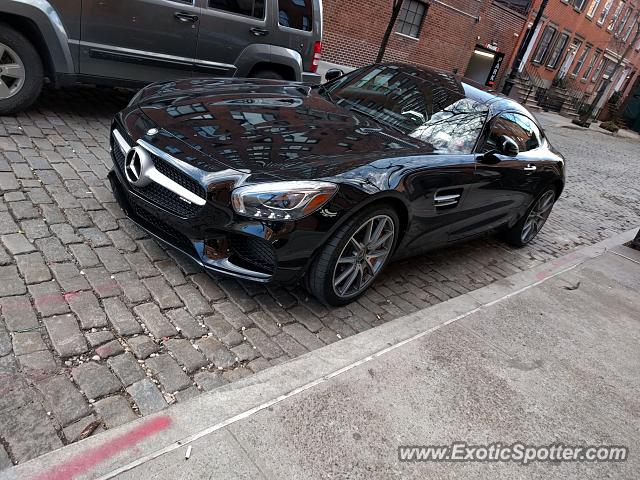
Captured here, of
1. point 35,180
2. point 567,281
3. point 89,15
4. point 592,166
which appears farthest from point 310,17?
point 592,166

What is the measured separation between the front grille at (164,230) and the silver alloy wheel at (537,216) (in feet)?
12.8

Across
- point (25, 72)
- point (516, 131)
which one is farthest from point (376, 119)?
point (25, 72)

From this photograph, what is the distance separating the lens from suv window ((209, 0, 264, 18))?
5.29m

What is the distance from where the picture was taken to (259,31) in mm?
5652

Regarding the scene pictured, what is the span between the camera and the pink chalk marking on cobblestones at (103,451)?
5.65ft

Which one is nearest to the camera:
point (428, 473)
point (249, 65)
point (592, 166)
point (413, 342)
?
point (428, 473)

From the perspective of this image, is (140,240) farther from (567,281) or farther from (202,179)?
(567,281)

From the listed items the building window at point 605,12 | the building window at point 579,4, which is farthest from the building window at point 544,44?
Answer: the building window at point 605,12

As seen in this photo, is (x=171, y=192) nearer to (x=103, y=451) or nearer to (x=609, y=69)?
(x=103, y=451)

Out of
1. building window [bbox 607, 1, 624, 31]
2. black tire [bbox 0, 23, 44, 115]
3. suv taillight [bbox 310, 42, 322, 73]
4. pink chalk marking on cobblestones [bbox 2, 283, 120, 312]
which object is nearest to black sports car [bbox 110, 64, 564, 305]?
pink chalk marking on cobblestones [bbox 2, 283, 120, 312]

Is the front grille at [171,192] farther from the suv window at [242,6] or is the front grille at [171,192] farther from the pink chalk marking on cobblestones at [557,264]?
the pink chalk marking on cobblestones at [557,264]

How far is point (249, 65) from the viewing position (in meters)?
5.78

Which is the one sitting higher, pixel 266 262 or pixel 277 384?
pixel 266 262

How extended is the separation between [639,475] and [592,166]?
485 inches
